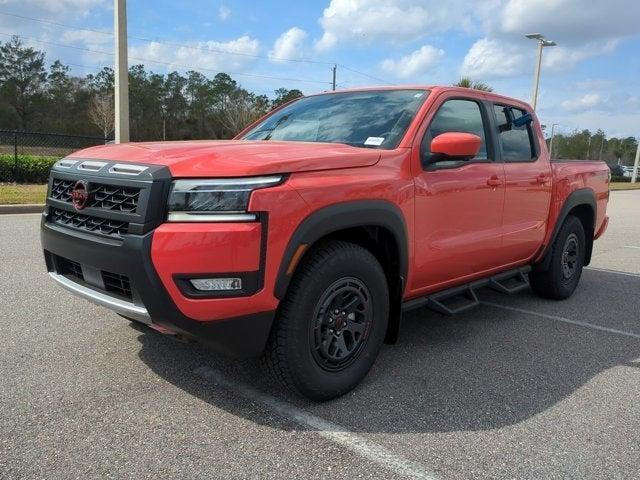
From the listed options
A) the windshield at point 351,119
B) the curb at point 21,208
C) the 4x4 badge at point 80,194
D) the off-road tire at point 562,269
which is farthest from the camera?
the curb at point 21,208

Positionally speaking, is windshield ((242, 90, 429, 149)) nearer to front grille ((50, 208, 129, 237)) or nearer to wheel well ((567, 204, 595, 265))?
front grille ((50, 208, 129, 237))

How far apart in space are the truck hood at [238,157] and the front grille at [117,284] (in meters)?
0.58

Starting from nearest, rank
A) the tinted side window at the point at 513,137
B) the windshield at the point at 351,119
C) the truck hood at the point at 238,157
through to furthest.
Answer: the truck hood at the point at 238,157, the windshield at the point at 351,119, the tinted side window at the point at 513,137

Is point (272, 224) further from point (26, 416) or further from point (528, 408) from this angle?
point (528, 408)

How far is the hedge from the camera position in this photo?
15.2 m

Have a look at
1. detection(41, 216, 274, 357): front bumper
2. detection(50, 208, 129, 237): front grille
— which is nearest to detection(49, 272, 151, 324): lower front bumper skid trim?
detection(41, 216, 274, 357): front bumper

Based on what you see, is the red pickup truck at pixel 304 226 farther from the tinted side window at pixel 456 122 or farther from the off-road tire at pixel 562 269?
the off-road tire at pixel 562 269

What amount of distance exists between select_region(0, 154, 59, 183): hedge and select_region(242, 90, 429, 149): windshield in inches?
508

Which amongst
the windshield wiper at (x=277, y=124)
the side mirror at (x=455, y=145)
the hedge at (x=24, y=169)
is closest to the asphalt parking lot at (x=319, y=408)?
the side mirror at (x=455, y=145)

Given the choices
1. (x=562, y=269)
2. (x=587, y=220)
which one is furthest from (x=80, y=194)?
(x=587, y=220)

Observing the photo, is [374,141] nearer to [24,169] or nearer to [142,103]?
[24,169]

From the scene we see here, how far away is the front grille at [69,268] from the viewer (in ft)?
10.3

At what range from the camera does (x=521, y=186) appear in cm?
460

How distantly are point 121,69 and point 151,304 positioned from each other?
1181 cm
